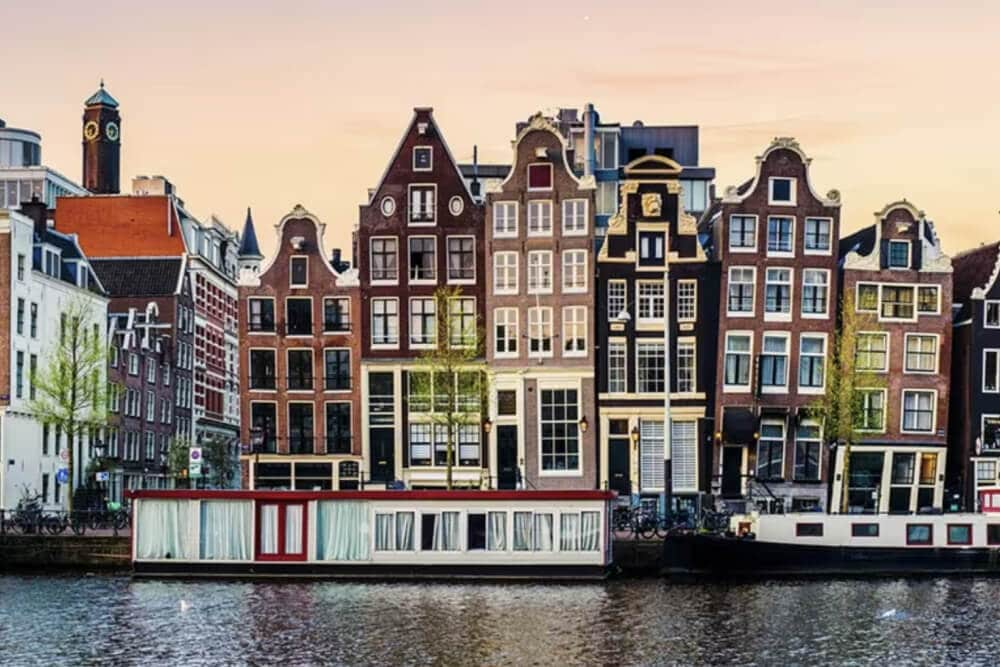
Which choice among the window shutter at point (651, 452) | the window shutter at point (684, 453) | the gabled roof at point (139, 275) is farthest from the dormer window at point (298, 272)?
the gabled roof at point (139, 275)

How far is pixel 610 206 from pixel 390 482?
2789cm

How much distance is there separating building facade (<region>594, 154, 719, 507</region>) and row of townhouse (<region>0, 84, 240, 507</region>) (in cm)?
2583

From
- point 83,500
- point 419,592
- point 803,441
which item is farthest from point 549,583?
point 83,500

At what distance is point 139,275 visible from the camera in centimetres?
11181

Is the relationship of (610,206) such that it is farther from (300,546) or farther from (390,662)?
(390,662)

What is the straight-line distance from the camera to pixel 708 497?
7425 centimetres

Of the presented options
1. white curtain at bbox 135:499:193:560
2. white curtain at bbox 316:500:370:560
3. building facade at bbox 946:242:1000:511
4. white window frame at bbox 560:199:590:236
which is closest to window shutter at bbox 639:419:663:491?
white window frame at bbox 560:199:590:236

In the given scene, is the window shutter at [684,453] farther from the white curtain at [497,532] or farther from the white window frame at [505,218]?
the white curtain at [497,532]

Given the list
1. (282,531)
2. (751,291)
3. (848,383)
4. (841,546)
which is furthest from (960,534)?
(282,531)

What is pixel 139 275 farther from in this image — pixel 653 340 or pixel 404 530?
pixel 404 530

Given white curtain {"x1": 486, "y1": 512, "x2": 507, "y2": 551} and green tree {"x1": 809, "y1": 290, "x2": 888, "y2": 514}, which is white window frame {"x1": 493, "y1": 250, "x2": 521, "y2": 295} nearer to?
green tree {"x1": 809, "y1": 290, "x2": 888, "y2": 514}

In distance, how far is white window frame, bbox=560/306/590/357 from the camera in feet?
250

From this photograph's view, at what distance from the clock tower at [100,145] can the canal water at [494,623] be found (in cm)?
8446

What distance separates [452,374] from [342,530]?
16248 millimetres
